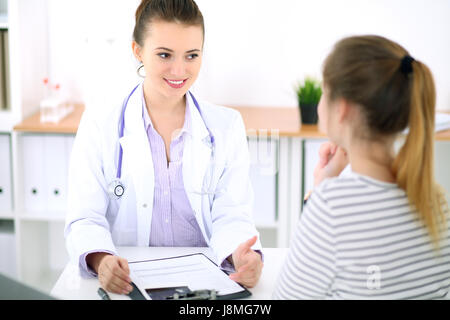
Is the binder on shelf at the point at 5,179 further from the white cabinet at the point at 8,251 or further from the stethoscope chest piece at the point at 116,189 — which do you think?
the stethoscope chest piece at the point at 116,189

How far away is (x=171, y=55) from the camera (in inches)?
63.5

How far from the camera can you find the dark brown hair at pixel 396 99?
95 centimetres

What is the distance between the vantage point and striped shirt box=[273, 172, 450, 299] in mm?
942

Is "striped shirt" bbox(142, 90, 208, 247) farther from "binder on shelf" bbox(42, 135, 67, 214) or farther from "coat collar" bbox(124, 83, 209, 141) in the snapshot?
"binder on shelf" bbox(42, 135, 67, 214)

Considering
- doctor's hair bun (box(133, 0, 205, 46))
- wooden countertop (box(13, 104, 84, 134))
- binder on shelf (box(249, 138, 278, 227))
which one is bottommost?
binder on shelf (box(249, 138, 278, 227))

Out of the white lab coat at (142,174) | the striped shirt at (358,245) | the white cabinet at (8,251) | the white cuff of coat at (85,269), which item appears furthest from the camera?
the white cabinet at (8,251)

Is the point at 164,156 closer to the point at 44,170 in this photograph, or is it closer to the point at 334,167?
the point at 334,167

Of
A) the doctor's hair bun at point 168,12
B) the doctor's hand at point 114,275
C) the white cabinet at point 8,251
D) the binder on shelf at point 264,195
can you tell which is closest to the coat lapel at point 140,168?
the doctor's hair bun at point 168,12

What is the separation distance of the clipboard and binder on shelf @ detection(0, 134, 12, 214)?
1.51m

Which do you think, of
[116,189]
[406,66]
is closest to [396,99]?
[406,66]

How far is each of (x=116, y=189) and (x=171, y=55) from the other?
1.27 feet

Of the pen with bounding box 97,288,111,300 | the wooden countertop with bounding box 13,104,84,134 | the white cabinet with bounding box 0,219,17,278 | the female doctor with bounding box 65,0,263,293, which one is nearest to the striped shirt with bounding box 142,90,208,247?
the female doctor with bounding box 65,0,263,293
